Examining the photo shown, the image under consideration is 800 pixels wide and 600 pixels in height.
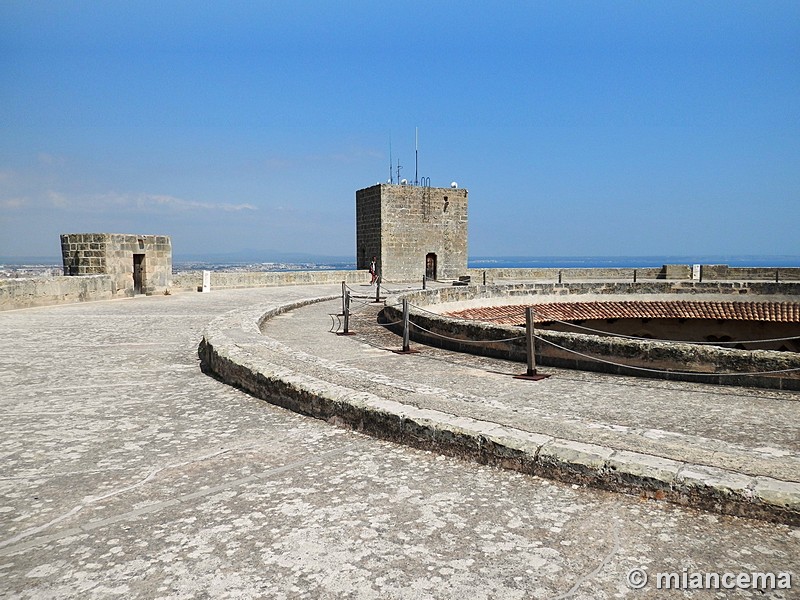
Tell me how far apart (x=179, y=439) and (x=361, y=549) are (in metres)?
2.47

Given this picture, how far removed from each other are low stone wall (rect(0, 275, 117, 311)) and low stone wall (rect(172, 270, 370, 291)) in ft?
13.9

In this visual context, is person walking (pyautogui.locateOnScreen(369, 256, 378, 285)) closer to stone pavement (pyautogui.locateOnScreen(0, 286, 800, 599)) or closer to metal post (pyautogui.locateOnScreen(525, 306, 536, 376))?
metal post (pyautogui.locateOnScreen(525, 306, 536, 376))

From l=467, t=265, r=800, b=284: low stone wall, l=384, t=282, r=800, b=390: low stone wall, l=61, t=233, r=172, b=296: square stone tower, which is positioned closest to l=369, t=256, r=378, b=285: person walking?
l=467, t=265, r=800, b=284: low stone wall

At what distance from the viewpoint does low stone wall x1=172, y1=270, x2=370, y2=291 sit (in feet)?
79.3

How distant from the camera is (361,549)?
295 cm

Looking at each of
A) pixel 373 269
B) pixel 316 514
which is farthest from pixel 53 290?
pixel 316 514

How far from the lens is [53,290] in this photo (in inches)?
686

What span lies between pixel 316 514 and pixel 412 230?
94.7ft

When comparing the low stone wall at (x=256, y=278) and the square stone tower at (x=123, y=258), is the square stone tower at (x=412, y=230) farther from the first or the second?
the square stone tower at (x=123, y=258)

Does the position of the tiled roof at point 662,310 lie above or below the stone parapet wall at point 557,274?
below

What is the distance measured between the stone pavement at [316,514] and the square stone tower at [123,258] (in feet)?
50.2

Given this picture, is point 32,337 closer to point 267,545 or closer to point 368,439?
point 368,439

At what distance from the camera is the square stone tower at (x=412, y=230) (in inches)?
1227

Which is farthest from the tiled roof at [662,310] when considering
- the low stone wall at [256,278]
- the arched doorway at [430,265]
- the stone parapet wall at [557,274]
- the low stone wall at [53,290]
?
the arched doorway at [430,265]
